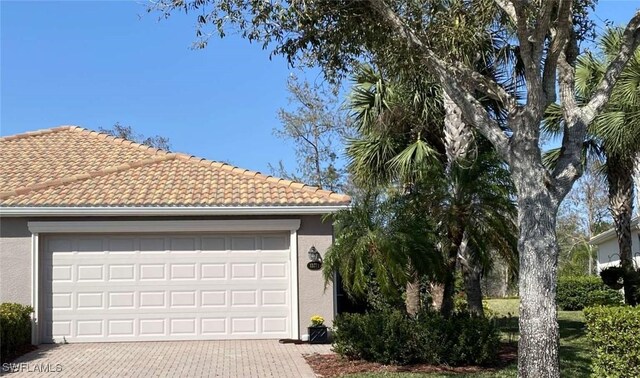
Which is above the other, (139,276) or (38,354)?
(139,276)

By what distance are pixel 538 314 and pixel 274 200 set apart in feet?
25.7

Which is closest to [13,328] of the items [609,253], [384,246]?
[384,246]

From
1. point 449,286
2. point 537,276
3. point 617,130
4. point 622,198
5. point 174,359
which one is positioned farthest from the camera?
point 622,198

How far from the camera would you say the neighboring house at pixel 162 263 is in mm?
13820

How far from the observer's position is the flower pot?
1368 cm

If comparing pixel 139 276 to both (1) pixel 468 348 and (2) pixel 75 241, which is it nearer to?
(2) pixel 75 241

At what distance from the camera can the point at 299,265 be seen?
14.1 meters

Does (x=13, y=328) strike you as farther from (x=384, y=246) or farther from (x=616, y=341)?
(x=616, y=341)

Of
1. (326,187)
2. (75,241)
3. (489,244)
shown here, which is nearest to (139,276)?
(75,241)

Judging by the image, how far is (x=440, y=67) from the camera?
8.38m

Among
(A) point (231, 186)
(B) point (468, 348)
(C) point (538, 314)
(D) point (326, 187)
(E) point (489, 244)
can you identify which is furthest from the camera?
(D) point (326, 187)

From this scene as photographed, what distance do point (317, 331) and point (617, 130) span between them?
25.0ft

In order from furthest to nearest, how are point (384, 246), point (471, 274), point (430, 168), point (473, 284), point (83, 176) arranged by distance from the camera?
point (83, 176)
point (473, 284)
point (471, 274)
point (430, 168)
point (384, 246)

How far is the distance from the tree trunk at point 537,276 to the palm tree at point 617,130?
686 cm
